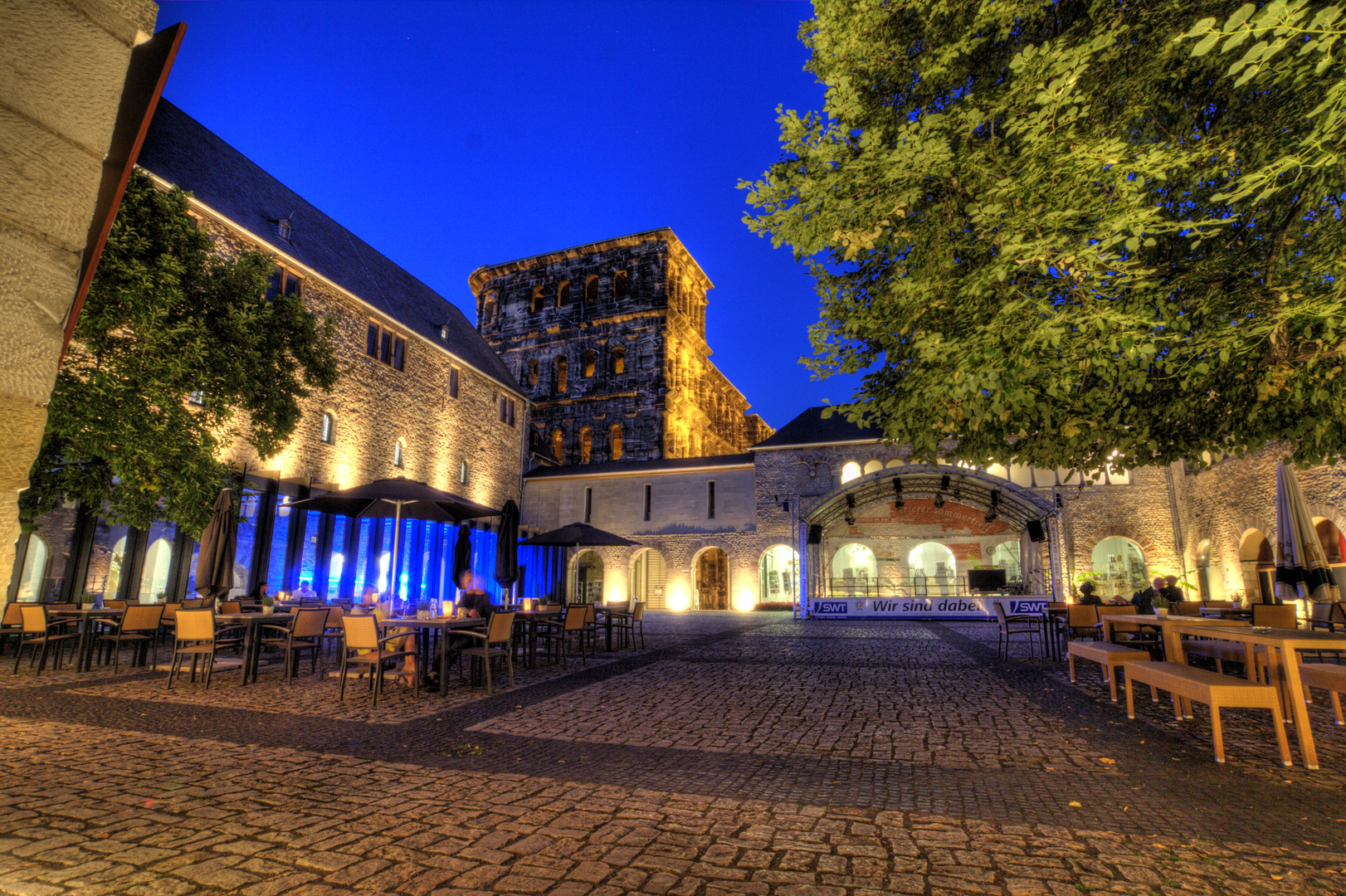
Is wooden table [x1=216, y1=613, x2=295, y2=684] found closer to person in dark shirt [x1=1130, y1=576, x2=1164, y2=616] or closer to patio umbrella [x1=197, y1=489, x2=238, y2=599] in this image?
patio umbrella [x1=197, y1=489, x2=238, y2=599]

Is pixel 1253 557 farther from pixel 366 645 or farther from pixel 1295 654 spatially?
pixel 366 645

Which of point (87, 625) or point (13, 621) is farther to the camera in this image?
point (13, 621)

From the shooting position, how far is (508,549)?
13914 mm

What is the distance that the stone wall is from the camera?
4.06 feet

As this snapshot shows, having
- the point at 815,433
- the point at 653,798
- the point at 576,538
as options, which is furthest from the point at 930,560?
the point at 653,798

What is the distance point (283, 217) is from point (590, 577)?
18747 mm

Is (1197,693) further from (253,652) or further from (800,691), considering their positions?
(253,652)

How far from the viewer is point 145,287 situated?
9.72 meters

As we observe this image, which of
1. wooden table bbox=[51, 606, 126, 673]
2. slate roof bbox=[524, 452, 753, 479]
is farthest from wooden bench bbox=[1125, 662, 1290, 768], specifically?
slate roof bbox=[524, 452, 753, 479]

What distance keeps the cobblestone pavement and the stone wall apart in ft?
8.09

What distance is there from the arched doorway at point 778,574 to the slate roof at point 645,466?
3956 millimetres

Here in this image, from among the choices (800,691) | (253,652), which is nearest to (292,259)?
(253,652)

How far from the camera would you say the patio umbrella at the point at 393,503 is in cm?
1152

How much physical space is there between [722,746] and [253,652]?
259 inches
